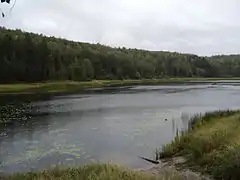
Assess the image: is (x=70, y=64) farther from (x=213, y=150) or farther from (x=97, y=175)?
(x=97, y=175)

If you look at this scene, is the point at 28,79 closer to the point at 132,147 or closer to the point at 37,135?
the point at 37,135

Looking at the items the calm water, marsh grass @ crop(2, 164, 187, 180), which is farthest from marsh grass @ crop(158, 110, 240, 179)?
the calm water

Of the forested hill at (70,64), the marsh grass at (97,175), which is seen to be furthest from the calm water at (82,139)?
the forested hill at (70,64)

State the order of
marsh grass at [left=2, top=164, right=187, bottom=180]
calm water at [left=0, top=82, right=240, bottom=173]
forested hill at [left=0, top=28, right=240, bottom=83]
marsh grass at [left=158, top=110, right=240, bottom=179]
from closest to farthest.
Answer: marsh grass at [left=2, top=164, right=187, bottom=180], marsh grass at [left=158, top=110, right=240, bottom=179], calm water at [left=0, top=82, right=240, bottom=173], forested hill at [left=0, top=28, right=240, bottom=83]

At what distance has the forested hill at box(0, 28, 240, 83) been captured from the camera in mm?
91562

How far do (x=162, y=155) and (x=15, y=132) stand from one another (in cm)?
1323

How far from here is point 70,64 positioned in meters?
111

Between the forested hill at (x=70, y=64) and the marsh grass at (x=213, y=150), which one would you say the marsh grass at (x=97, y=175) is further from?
the forested hill at (x=70, y=64)

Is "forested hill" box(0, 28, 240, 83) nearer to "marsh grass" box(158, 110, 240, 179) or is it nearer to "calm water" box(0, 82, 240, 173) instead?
"calm water" box(0, 82, 240, 173)

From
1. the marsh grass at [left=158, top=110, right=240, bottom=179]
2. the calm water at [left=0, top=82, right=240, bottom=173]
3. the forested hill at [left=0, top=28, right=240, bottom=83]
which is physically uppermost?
the forested hill at [left=0, top=28, right=240, bottom=83]

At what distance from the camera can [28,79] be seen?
295ft

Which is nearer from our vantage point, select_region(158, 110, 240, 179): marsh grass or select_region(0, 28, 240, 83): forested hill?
select_region(158, 110, 240, 179): marsh grass

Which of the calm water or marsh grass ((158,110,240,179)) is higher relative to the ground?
marsh grass ((158,110,240,179))

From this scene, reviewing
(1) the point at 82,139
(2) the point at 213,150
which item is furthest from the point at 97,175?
(1) the point at 82,139
